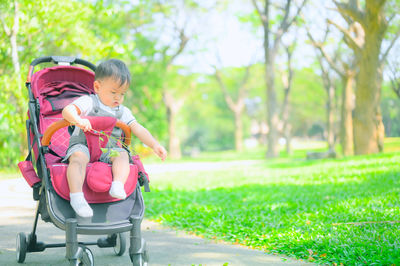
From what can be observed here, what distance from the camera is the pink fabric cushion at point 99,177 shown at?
9.91ft

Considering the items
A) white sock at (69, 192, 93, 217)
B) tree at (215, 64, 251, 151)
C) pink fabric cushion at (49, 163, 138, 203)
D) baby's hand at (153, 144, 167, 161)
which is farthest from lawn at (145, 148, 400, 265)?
tree at (215, 64, 251, 151)

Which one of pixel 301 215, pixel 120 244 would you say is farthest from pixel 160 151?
pixel 301 215

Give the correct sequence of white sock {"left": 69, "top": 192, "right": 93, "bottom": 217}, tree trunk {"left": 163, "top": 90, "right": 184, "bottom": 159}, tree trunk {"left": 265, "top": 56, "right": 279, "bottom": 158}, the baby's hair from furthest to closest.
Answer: tree trunk {"left": 163, "top": 90, "right": 184, "bottom": 159}
tree trunk {"left": 265, "top": 56, "right": 279, "bottom": 158}
the baby's hair
white sock {"left": 69, "top": 192, "right": 93, "bottom": 217}

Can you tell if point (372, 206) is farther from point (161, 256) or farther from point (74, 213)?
point (74, 213)

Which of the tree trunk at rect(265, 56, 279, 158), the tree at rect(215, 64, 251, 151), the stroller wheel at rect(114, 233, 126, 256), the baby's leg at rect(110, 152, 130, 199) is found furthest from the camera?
the tree at rect(215, 64, 251, 151)

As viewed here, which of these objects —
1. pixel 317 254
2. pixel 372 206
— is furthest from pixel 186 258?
pixel 372 206

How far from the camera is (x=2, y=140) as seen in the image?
11500 millimetres

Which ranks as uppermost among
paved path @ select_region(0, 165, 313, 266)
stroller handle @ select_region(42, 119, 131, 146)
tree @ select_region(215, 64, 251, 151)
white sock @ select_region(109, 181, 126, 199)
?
tree @ select_region(215, 64, 251, 151)

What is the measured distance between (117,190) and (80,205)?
27cm

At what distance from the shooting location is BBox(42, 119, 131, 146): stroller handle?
3102 millimetres

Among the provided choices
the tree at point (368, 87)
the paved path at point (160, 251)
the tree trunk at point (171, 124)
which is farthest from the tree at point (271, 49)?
the paved path at point (160, 251)

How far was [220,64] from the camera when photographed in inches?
1307

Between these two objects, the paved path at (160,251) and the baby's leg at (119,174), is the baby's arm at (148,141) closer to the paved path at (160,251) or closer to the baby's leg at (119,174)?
the baby's leg at (119,174)

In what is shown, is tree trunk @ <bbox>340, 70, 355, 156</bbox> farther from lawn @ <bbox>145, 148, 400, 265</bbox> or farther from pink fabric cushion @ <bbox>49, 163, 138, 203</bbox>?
pink fabric cushion @ <bbox>49, 163, 138, 203</bbox>
